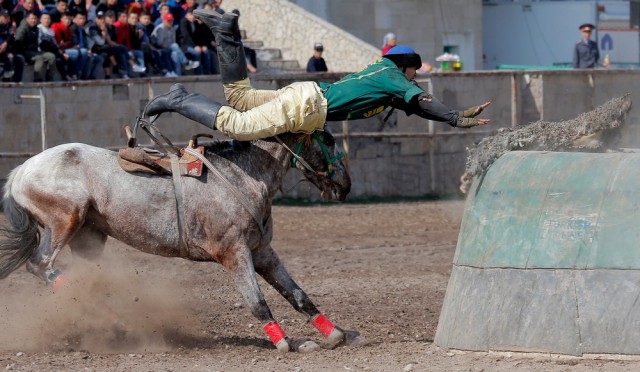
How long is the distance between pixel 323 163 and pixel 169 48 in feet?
35.3

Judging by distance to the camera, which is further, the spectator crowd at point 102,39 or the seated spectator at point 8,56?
the spectator crowd at point 102,39

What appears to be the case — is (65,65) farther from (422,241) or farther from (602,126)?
(602,126)

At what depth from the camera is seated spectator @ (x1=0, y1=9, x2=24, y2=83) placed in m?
15.6

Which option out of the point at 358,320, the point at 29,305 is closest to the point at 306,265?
the point at 358,320

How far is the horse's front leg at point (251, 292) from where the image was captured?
7.44m

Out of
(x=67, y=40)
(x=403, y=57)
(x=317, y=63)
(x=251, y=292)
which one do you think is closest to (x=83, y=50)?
(x=67, y=40)

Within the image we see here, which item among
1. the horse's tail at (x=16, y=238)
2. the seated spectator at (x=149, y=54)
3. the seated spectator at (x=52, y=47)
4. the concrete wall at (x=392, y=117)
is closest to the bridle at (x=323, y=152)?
the horse's tail at (x=16, y=238)

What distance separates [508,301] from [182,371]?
6.64ft

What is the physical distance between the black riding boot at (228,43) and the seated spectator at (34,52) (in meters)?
8.68

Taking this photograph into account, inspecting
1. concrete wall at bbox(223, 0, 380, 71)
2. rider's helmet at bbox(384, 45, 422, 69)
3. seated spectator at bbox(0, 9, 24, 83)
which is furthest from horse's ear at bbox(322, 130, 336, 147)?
concrete wall at bbox(223, 0, 380, 71)

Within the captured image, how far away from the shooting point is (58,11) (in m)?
Result: 16.8

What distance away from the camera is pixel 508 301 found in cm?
671

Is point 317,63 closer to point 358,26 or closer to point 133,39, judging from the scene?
point 133,39

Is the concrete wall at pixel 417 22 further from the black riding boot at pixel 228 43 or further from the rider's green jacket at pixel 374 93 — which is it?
the rider's green jacket at pixel 374 93
